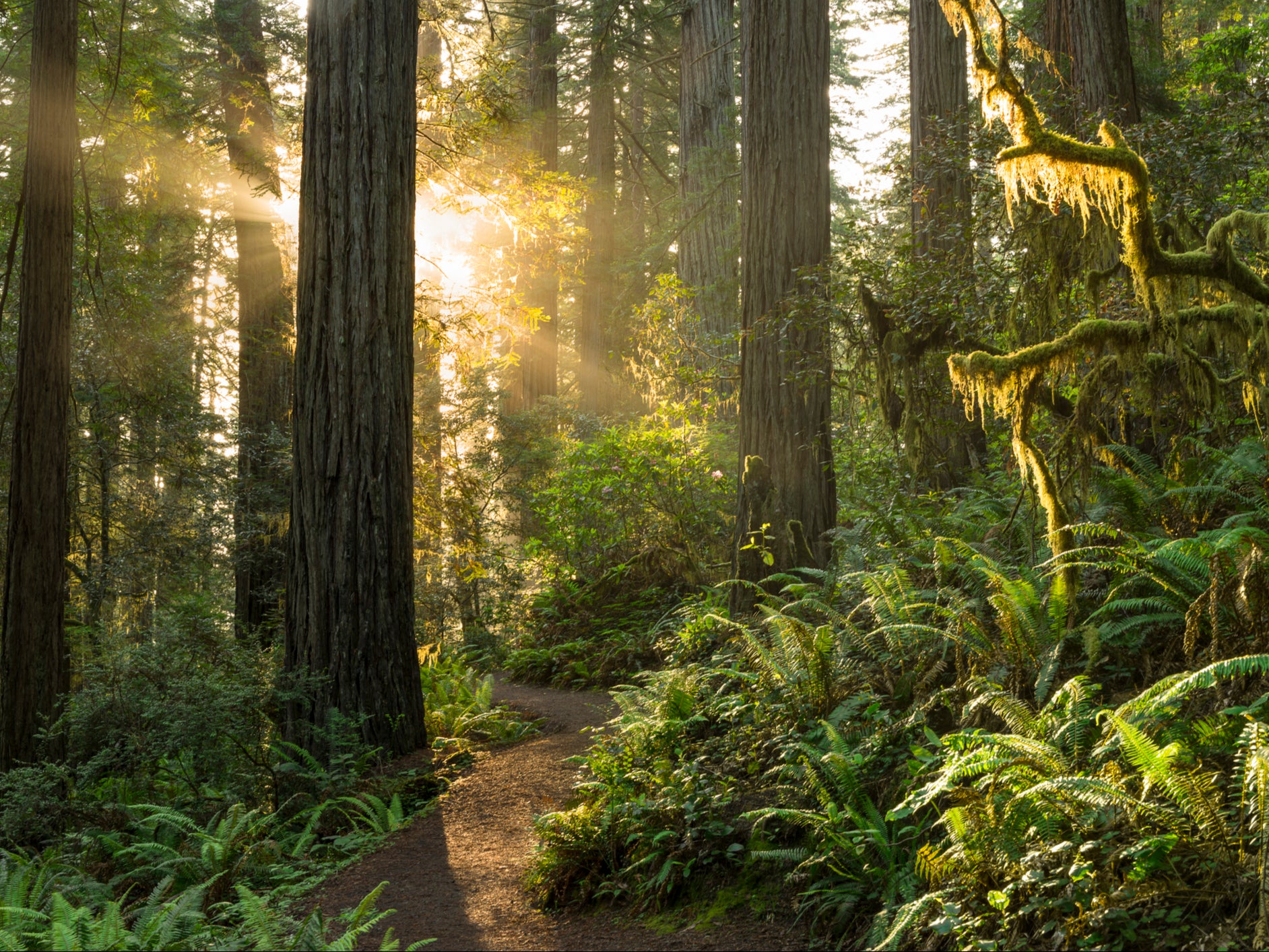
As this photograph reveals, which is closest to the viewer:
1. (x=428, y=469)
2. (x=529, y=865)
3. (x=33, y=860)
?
(x=529, y=865)

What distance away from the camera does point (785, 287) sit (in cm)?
822

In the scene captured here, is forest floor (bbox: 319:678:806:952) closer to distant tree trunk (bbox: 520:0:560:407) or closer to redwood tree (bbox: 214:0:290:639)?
redwood tree (bbox: 214:0:290:639)

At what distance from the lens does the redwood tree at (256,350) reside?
13.1 metres

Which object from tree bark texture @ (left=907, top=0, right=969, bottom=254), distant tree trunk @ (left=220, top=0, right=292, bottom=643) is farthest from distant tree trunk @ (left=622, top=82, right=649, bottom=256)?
tree bark texture @ (left=907, top=0, right=969, bottom=254)

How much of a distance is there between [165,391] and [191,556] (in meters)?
2.51

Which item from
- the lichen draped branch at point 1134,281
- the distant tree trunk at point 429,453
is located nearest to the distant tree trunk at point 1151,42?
the distant tree trunk at point 429,453

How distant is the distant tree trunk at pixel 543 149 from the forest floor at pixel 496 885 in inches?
529

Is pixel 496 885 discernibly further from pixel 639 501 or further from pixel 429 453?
pixel 429 453

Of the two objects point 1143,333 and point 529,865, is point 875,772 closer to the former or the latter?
point 529,865

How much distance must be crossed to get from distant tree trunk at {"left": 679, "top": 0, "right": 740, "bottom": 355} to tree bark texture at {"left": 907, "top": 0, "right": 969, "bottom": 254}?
338 cm

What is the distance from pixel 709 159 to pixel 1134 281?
11.2 m

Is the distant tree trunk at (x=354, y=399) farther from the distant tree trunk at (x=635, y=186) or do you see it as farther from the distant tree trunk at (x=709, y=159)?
the distant tree trunk at (x=635, y=186)

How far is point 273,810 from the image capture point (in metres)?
6.38

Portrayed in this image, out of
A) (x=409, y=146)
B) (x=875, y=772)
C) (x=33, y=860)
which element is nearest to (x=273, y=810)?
(x=33, y=860)
